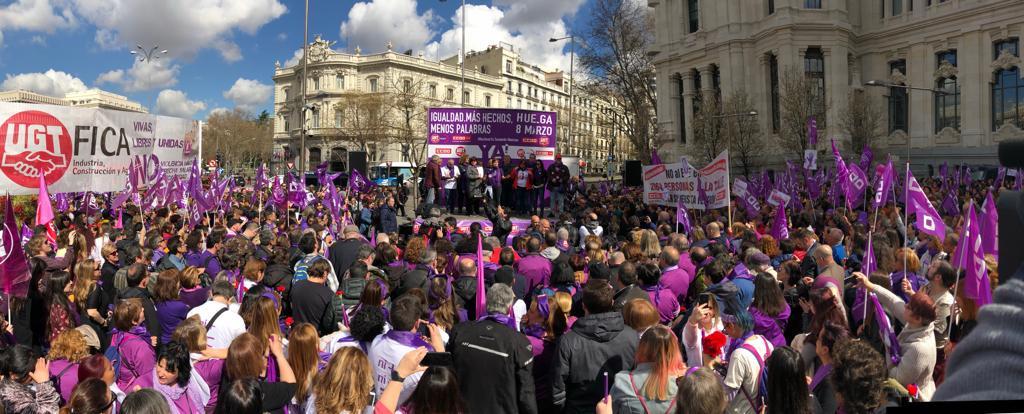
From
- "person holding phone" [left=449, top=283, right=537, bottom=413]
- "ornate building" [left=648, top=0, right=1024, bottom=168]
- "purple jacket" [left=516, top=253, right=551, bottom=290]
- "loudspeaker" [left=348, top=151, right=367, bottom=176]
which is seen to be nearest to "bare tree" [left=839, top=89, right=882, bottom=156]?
"ornate building" [left=648, top=0, right=1024, bottom=168]

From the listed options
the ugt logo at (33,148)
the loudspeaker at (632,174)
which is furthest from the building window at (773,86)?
the ugt logo at (33,148)

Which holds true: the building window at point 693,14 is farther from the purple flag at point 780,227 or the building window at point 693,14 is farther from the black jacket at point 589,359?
the black jacket at point 589,359

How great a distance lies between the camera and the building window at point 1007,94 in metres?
36.7

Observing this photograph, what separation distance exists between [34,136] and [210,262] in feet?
19.2

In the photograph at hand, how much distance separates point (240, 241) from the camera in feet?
24.8

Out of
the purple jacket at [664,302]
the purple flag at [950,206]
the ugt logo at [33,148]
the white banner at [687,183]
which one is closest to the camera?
the purple jacket at [664,302]

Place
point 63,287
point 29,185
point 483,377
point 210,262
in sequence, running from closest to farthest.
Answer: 1. point 483,377
2. point 63,287
3. point 210,262
4. point 29,185

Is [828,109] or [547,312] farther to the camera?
[828,109]

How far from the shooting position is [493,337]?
168 inches

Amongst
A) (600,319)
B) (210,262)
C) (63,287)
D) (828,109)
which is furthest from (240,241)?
(828,109)

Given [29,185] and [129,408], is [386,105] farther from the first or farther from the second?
[129,408]

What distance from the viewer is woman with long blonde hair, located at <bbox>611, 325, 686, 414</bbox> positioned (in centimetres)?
354

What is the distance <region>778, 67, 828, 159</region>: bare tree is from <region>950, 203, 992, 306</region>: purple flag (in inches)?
1297

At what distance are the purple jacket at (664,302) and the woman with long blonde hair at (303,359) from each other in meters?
3.11
